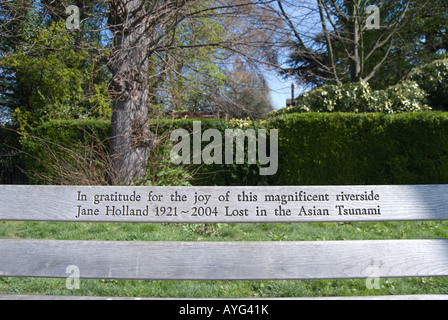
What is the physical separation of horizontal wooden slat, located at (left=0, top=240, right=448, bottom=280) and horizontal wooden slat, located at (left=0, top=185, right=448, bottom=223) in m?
0.17

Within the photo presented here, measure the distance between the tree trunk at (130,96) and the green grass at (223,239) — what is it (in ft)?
4.14

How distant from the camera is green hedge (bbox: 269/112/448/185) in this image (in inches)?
278

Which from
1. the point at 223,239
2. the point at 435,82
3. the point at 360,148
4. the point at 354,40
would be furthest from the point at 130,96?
the point at 435,82

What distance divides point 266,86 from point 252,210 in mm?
4652

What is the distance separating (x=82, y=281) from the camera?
9.58 feet

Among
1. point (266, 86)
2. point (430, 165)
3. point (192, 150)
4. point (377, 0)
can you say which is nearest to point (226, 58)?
point (266, 86)

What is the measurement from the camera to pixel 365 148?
714cm

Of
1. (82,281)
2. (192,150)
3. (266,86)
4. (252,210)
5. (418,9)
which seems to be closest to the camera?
(252,210)

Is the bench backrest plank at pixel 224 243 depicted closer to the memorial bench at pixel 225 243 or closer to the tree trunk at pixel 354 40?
the memorial bench at pixel 225 243

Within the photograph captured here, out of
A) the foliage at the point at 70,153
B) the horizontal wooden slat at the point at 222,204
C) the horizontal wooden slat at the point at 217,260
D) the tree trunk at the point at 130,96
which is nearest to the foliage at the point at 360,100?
the tree trunk at the point at 130,96

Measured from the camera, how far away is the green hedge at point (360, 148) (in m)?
7.07
